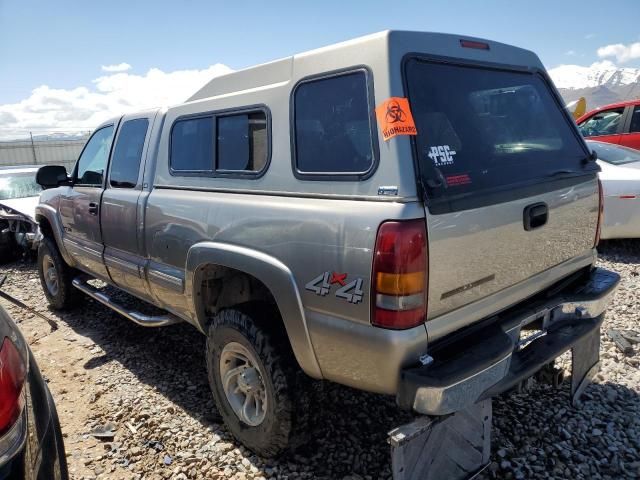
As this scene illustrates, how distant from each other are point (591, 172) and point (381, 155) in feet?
4.82

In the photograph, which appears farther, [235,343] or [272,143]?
[235,343]

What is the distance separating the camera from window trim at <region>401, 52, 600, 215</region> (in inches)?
75.0

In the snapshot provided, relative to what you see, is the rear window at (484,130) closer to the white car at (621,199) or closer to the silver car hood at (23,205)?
the white car at (621,199)

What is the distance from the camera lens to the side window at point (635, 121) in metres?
8.31

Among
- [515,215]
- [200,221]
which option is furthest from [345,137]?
[200,221]

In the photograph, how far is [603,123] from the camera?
8883mm

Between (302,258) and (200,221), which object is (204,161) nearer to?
(200,221)

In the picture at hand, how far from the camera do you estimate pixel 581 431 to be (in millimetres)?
2754

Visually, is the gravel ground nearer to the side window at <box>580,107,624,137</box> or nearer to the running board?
the running board

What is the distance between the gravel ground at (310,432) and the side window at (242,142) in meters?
1.58

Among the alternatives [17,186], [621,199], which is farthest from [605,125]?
[17,186]

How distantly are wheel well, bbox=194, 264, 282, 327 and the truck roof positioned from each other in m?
1.08

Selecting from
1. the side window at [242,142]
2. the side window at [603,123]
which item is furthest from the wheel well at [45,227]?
the side window at [603,123]

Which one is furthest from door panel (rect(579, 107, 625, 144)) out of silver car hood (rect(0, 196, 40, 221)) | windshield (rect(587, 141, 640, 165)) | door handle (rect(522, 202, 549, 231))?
silver car hood (rect(0, 196, 40, 221))
